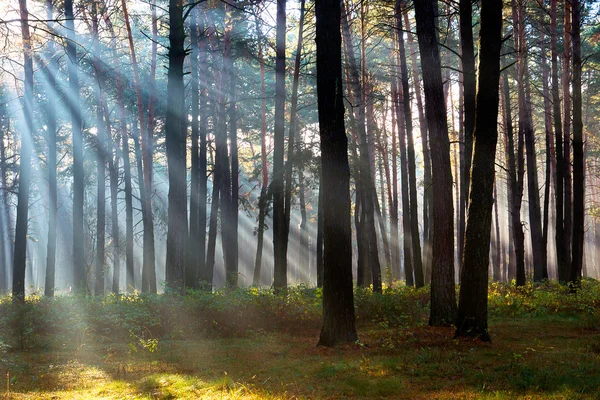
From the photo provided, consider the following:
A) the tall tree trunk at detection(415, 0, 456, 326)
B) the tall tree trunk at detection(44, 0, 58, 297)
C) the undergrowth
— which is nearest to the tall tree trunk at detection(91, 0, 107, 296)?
the tall tree trunk at detection(44, 0, 58, 297)

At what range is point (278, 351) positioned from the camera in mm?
9719

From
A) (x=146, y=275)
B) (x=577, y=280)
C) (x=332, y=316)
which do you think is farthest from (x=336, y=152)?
(x=146, y=275)

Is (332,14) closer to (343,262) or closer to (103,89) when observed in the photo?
(343,262)

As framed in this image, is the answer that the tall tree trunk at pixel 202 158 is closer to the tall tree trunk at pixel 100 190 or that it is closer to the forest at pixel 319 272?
the forest at pixel 319 272

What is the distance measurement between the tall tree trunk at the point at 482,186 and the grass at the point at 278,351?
655 millimetres

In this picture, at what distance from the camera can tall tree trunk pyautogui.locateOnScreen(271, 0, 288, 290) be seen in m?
17.3

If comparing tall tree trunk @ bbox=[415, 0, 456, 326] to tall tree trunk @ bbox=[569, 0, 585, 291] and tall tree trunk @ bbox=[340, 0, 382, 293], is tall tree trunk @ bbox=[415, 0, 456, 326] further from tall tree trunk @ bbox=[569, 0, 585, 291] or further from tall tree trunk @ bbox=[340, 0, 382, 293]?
tall tree trunk @ bbox=[569, 0, 585, 291]

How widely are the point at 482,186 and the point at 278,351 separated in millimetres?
4785

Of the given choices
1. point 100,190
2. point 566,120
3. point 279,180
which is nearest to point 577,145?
point 566,120

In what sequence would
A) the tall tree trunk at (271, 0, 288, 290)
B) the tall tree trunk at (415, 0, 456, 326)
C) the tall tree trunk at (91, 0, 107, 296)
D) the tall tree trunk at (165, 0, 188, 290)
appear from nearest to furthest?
1. the tall tree trunk at (415, 0, 456, 326)
2. the tall tree trunk at (165, 0, 188, 290)
3. the tall tree trunk at (271, 0, 288, 290)
4. the tall tree trunk at (91, 0, 107, 296)

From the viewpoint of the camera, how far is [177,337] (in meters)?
11.9

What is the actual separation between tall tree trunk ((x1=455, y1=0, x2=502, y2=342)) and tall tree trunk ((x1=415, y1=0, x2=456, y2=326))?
1882 millimetres

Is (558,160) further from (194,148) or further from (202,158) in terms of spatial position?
(202,158)

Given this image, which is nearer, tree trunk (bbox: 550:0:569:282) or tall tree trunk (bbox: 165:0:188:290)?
tall tree trunk (bbox: 165:0:188:290)
